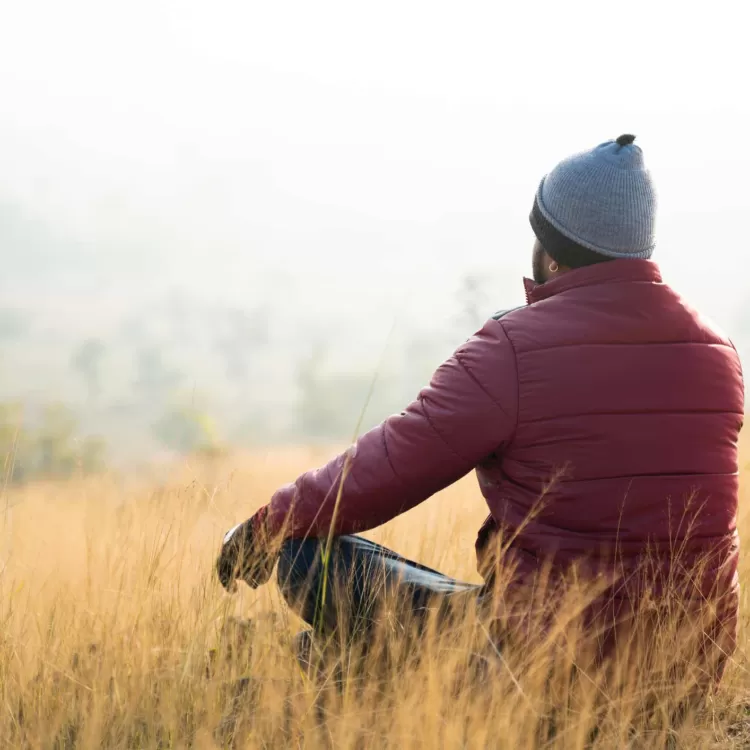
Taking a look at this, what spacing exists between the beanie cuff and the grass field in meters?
0.90

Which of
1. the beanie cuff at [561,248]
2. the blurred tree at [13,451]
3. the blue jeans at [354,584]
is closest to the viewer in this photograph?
the beanie cuff at [561,248]

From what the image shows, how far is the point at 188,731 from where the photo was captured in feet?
7.13

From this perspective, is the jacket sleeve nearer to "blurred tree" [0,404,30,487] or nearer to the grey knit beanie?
the grey knit beanie

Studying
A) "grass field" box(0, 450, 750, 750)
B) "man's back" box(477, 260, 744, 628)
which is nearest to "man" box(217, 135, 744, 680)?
"man's back" box(477, 260, 744, 628)

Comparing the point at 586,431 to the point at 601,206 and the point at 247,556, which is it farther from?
the point at 247,556

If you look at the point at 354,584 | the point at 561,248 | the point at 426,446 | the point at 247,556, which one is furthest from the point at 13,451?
the point at 561,248

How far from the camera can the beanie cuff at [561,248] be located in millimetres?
2205

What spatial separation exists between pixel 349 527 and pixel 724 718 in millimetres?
1052

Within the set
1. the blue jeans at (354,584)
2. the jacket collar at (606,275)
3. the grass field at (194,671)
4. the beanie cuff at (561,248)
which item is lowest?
the grass field at (194,671)

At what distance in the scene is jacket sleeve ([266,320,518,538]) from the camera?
1987 mm

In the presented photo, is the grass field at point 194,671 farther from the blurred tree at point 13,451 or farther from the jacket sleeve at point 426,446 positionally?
the jacket sleeve at point 426,446

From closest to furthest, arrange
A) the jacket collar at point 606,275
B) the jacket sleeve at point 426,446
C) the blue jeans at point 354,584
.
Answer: the jacket sleeve at point 426,446 → the jacket collar at point 606,275 → the blue jeans at point 354,584

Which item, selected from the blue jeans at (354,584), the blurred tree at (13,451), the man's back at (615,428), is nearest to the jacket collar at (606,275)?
the man's back at (615,428)

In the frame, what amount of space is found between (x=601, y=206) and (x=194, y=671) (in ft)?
4.80
